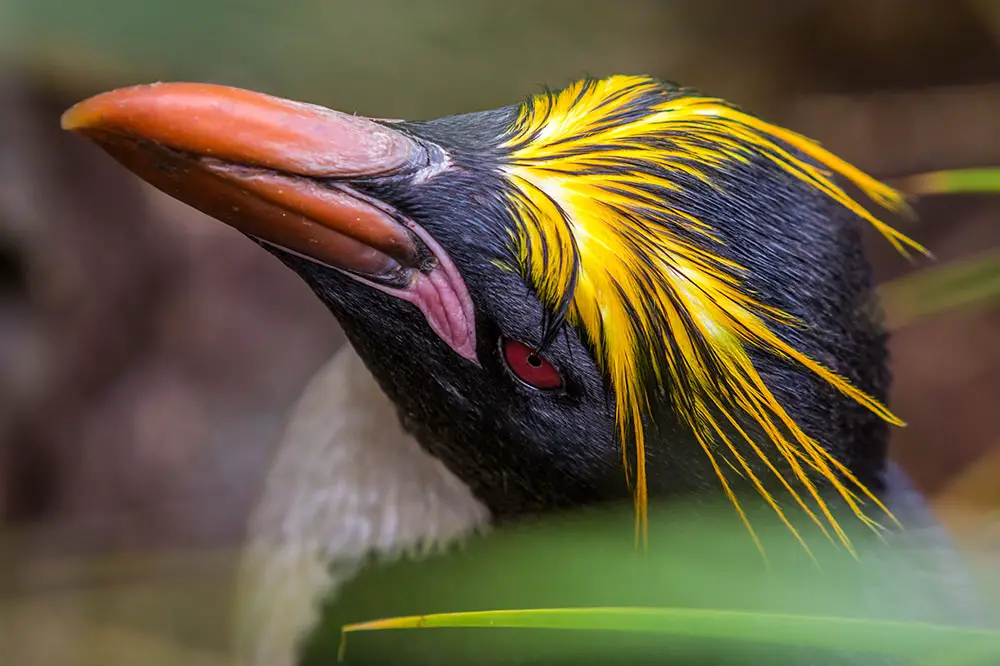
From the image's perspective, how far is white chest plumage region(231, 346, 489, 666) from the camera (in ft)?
2.80

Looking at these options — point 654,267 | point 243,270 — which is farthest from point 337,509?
point 243,270

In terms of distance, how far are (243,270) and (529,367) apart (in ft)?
4.12

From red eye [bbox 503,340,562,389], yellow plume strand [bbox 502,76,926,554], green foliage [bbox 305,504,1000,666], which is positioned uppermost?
yellow plume strand [bbox 502,76,926,554]

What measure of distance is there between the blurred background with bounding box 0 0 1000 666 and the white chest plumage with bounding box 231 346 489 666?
30 centimetres

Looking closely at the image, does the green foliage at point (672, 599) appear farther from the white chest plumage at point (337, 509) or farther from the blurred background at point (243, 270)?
the blurred background at point (243, 270)

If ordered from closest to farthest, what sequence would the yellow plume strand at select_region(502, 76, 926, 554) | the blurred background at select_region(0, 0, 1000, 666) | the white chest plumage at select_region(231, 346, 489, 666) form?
the yellow plume strand at select_region(502, 76, 926, 554) → the white chest plumage at select_region(231, 346, 489, 666) → the blurred background at select_region(0, 0, 1000, 666)

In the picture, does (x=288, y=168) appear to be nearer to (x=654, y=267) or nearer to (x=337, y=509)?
(x=654, y=267)

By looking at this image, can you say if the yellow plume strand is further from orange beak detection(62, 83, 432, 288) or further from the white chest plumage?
the white chest plumage

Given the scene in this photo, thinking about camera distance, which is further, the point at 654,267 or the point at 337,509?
the point at 337,509

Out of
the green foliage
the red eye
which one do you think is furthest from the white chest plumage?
the red eye

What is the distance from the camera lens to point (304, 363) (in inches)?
69.4

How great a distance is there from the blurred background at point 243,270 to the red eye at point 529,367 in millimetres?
602

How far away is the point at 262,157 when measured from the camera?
0.56m

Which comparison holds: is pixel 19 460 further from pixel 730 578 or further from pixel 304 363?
pixel 730 578
